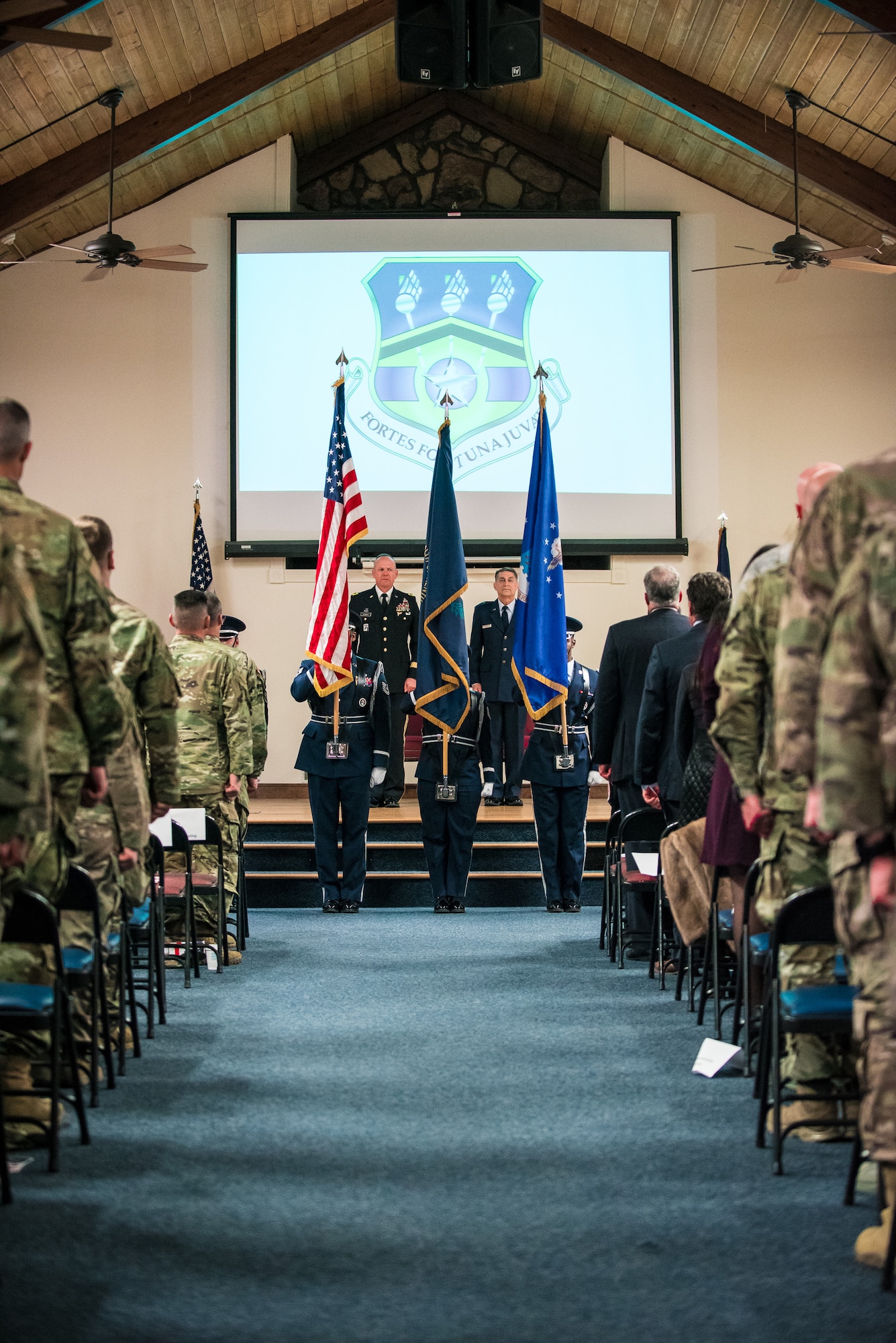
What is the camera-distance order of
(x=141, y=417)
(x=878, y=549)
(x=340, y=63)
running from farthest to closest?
(x=141, y=417) < (x=340, y=63) < (x=878, y=549)

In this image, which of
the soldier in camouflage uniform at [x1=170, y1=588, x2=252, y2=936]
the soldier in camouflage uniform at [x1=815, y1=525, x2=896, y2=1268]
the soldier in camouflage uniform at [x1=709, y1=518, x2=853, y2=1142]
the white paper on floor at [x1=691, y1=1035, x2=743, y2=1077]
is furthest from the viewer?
the soldier in camouflage uniform at [x1=170, y1=588, x2=252, y2=936]

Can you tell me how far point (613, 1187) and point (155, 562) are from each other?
9.84m

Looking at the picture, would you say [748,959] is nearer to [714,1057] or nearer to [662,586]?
[714,1057]

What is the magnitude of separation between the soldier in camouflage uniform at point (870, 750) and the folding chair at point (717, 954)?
6.26 ft

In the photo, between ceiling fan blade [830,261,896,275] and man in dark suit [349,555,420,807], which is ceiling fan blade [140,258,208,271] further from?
ceiling fan blade [830,261,896,275]

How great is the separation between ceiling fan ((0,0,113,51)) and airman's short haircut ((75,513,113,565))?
7.77 ft

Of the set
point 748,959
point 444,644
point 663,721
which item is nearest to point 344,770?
point 444,644

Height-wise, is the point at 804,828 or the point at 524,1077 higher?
the point at 804,828

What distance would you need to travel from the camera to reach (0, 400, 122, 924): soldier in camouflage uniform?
290 centimetres

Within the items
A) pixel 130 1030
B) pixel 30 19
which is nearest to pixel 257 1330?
pixel 130 1030

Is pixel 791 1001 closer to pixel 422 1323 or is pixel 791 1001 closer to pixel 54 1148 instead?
pixel 422 1323

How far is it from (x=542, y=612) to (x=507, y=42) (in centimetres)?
323

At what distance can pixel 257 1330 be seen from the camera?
7.04 feet

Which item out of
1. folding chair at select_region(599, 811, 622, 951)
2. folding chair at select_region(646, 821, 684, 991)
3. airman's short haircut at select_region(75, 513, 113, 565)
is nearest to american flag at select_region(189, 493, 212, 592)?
folding chair at select_region(599, 811, 622, 951)
